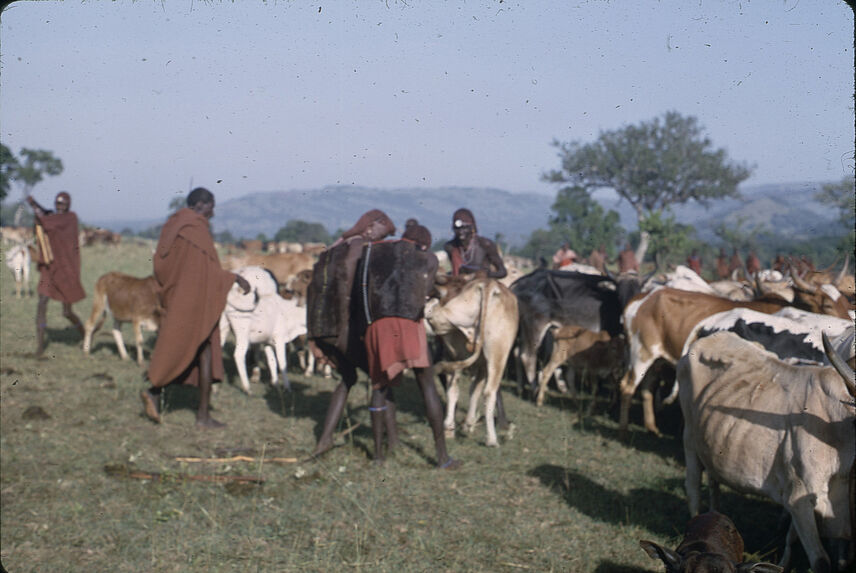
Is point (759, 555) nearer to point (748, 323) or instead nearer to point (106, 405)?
point (748, 323)

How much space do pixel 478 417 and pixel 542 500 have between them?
89.2 inches

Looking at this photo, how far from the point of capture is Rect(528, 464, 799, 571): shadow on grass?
560 centimetres

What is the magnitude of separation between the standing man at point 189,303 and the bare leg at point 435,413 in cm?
257

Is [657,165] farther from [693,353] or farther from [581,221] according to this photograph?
[693,353]

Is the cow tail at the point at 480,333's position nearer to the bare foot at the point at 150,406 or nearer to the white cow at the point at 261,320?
the bare foot at the point at 150,406

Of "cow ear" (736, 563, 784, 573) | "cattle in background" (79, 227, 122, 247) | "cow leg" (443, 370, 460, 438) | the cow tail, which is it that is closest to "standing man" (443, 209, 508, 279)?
"cow leg" (443, 370, 460, 438)

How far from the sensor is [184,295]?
7.92m

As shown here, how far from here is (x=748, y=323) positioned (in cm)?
704

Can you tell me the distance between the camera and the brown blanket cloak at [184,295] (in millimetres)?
7789

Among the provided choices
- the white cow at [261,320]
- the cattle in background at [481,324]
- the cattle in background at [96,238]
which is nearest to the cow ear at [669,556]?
the cattle in background at [481,324]

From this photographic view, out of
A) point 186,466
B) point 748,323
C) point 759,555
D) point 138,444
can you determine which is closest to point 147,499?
point 186,466

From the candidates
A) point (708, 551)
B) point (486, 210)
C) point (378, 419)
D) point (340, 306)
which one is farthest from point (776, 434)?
point (486, 210)

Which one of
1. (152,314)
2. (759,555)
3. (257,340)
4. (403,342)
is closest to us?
(759,555)

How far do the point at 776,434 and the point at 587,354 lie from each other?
5.10m
